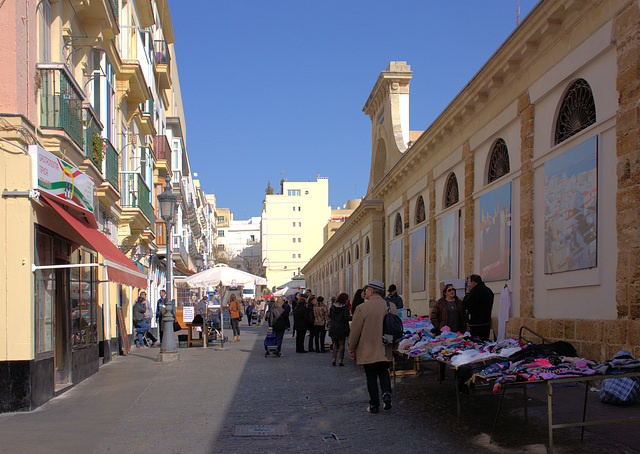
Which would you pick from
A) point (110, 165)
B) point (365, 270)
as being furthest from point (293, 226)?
point (110, 165)

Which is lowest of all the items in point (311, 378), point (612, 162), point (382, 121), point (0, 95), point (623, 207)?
point (311, 378)

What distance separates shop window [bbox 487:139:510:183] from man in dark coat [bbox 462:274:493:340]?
128 inches

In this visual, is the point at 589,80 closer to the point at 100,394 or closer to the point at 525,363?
the point at 525,363

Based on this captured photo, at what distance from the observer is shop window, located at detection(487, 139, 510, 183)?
1416cm

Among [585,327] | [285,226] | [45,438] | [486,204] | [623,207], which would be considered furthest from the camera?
[285,226]

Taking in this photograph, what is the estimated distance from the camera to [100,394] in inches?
428

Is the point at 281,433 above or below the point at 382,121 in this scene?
below

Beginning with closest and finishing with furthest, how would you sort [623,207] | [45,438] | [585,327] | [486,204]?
[45,438] → [623,207] → [585,327] → [486,204]

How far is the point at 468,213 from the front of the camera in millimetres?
16156

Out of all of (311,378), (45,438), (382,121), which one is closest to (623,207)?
(311,378)

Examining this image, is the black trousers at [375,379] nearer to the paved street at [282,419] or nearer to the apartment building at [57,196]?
the paved street at [282,419]

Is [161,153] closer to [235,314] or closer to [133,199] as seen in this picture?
[235,314]

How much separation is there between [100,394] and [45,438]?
11.7 feet

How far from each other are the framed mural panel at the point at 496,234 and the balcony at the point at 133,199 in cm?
978
